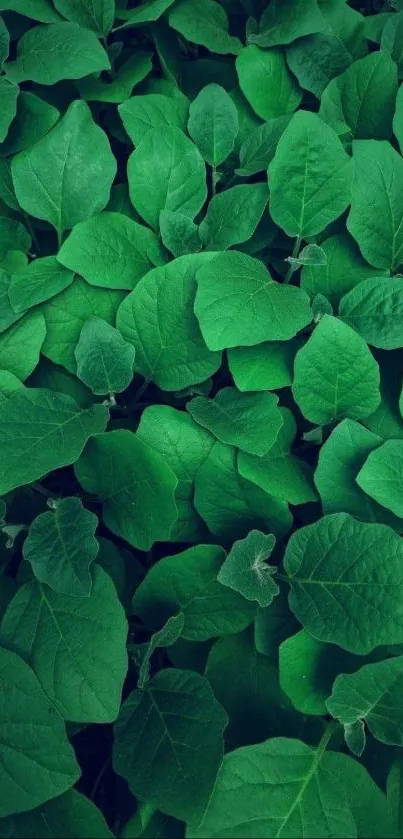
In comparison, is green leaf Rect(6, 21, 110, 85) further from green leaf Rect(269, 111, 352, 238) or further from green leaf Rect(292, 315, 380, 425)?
green leaf Rect(292, 315, 380, 425)

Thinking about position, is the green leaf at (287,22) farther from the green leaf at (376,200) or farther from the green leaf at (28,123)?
the green leaf at (28,123)

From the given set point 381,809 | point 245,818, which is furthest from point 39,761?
point 381,809

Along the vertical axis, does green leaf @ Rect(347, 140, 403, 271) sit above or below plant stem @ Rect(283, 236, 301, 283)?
above

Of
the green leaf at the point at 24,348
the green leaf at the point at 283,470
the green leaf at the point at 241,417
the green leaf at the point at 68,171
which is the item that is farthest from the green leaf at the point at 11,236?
the green leaf at the point at 283,470

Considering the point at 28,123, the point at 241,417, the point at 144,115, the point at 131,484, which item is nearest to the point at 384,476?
the point at 241,417

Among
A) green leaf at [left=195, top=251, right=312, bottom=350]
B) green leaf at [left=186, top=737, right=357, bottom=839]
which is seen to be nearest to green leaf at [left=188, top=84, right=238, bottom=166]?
green leaf at [left=195, top=251, right=312, bottom=350]

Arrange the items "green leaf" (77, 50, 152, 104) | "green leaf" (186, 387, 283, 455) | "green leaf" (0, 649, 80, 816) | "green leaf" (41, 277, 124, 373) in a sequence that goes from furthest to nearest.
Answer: "green leaf" (77, 50, 152, 104)
"green leaf" (41, 277, 124, 373)
"green leaf" (186, 387, 283, 455)
"green leaf" (0, 649, 80, 816)
